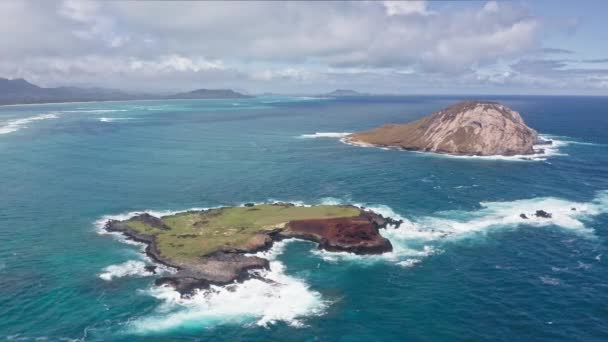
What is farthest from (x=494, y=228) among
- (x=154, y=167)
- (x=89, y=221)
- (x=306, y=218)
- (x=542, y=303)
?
(x=154, y=167)

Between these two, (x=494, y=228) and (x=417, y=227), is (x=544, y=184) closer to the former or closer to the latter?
(x=494, y=228)

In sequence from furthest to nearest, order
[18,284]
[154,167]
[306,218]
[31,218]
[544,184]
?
[154,167] < [544,184] < [31,218] < [306,218] < [18,284]

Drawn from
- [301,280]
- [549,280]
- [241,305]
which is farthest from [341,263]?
[549,280]

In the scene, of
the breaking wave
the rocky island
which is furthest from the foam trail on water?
the rocky island

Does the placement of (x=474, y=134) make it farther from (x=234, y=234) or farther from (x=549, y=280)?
(x=234, y=234)

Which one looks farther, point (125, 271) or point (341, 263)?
point (341, 263)

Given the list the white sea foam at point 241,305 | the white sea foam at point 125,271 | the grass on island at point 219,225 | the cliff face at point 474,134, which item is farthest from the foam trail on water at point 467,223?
the cliff face at point 474,134
